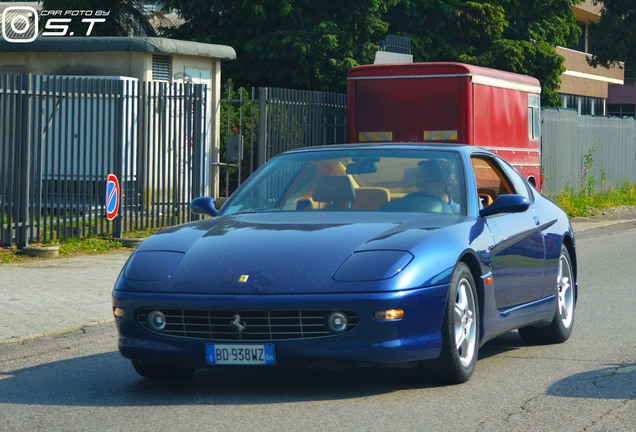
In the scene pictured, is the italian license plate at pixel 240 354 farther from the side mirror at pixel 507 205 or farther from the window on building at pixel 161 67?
the window on building at pixel 161 67

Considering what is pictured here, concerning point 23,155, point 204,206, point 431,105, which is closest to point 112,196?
point 23,155

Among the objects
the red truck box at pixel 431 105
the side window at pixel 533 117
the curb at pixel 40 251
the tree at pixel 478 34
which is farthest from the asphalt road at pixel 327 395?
the tree at pixel 478 34

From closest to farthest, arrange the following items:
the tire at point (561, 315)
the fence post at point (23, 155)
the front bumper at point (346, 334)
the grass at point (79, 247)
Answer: the front bumper at point (346, 334)
the tire at point (561, 315)
the grass at point (79, 247)
the fence post at point (23, 155)

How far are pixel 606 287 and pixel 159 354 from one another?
22.8 ft

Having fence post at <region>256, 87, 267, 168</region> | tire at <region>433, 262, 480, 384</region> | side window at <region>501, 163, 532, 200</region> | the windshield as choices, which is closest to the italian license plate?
tire at <region>433, 262, 480, 384</region>

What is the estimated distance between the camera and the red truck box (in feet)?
61.4

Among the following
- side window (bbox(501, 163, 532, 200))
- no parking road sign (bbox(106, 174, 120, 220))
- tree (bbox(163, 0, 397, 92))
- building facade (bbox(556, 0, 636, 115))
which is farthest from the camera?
building facade (bbox(556, 0, 636, 115))

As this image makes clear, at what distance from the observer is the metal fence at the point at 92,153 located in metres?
13.7

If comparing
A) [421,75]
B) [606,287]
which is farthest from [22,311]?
[421,75]

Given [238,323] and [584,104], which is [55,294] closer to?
[238,323]

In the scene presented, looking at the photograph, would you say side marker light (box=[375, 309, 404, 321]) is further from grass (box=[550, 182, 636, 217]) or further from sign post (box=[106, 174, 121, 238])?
grass (box=[550, 182, 636, 217])

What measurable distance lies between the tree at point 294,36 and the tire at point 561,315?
65.8 feet

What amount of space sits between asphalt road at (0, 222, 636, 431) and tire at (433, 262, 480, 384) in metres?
0.12

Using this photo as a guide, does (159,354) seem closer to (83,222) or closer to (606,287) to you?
(606,287)
